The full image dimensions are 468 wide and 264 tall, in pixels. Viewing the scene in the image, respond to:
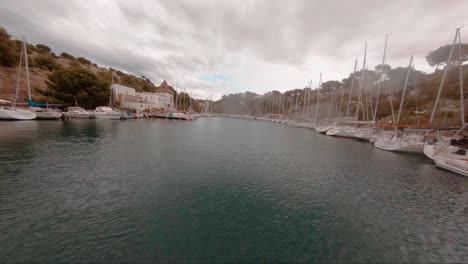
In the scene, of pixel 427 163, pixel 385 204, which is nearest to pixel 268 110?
pixel 427 163

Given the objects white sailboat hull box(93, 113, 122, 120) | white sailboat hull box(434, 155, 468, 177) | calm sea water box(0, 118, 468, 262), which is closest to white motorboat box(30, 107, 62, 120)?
white sailboat hull box(93, 113, 122, 120)

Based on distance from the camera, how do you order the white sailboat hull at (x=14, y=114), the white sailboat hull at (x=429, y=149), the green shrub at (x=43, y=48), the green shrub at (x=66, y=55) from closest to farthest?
1. the white sailboat hull at (x=429, y=149)
2. the white sailboat hull at (x=14, y=114)
3. the green shrub at (x=43, y=48)
4. the green shrub at (x=66, y=55)

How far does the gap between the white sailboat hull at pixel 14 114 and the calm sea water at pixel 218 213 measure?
39288mm

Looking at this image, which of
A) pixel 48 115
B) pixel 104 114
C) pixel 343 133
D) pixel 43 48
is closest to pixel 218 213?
pixel 343 133

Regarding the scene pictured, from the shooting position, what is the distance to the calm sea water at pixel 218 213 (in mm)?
6418

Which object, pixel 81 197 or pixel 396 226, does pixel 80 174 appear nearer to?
pixel 81 197

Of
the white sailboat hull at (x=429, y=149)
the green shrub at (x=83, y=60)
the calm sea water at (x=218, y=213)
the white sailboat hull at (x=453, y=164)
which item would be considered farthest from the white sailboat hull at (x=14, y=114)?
the green shrub at (x=83, y=60)

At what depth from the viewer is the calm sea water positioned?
6.42 m

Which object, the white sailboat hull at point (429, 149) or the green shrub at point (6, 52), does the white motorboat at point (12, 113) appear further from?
the white sailboat hull at point (429, 149)

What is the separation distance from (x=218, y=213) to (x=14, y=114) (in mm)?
61661

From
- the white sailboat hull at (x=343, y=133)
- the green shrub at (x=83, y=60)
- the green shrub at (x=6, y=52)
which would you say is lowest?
the white sailboat hull at (x=343, y=133)

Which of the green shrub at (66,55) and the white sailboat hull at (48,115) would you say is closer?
the white sailboat hull at (48,115)

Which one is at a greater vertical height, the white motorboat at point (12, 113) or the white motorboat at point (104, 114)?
the white motorboat at point (104, 114)

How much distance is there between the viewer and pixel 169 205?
9.30 metres
